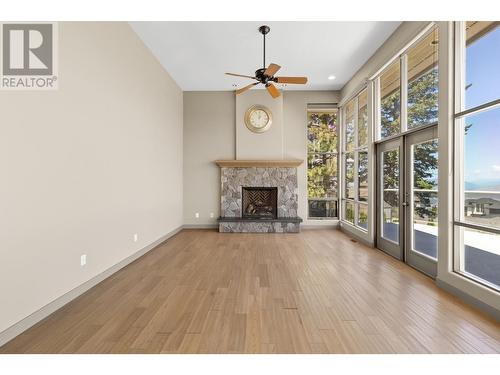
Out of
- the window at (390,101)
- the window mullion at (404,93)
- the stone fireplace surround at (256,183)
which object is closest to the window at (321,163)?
the stone fireplace surround at (256,183)

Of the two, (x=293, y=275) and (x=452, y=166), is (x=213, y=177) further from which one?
(x=452, y=166)

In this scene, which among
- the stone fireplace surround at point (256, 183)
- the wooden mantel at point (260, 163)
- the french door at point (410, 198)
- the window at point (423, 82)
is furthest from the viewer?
the stone fireplace surround at point (256, 183)

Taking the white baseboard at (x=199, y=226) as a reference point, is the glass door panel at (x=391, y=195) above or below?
above

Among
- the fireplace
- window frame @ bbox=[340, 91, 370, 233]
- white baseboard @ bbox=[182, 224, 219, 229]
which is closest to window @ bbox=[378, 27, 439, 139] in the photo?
window frame @ bbox=[340, 91, 370, 233]

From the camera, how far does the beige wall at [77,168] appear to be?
6.50ft

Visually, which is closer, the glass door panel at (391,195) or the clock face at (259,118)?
the glass door panel at (391,195)

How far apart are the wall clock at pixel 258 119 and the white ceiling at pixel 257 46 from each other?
1.06 metres

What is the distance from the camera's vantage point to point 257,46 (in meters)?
4.35

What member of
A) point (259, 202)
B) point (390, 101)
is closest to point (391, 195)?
point (390, 101)

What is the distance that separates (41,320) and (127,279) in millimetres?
1024

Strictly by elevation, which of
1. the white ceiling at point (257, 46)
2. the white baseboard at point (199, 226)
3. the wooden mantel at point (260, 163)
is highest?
the white ceiling at point (257, 46)

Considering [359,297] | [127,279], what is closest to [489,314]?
[359,297]

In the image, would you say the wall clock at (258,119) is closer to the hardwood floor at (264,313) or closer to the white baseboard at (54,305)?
the hardwood floor at (264,313)

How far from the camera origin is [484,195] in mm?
2523
